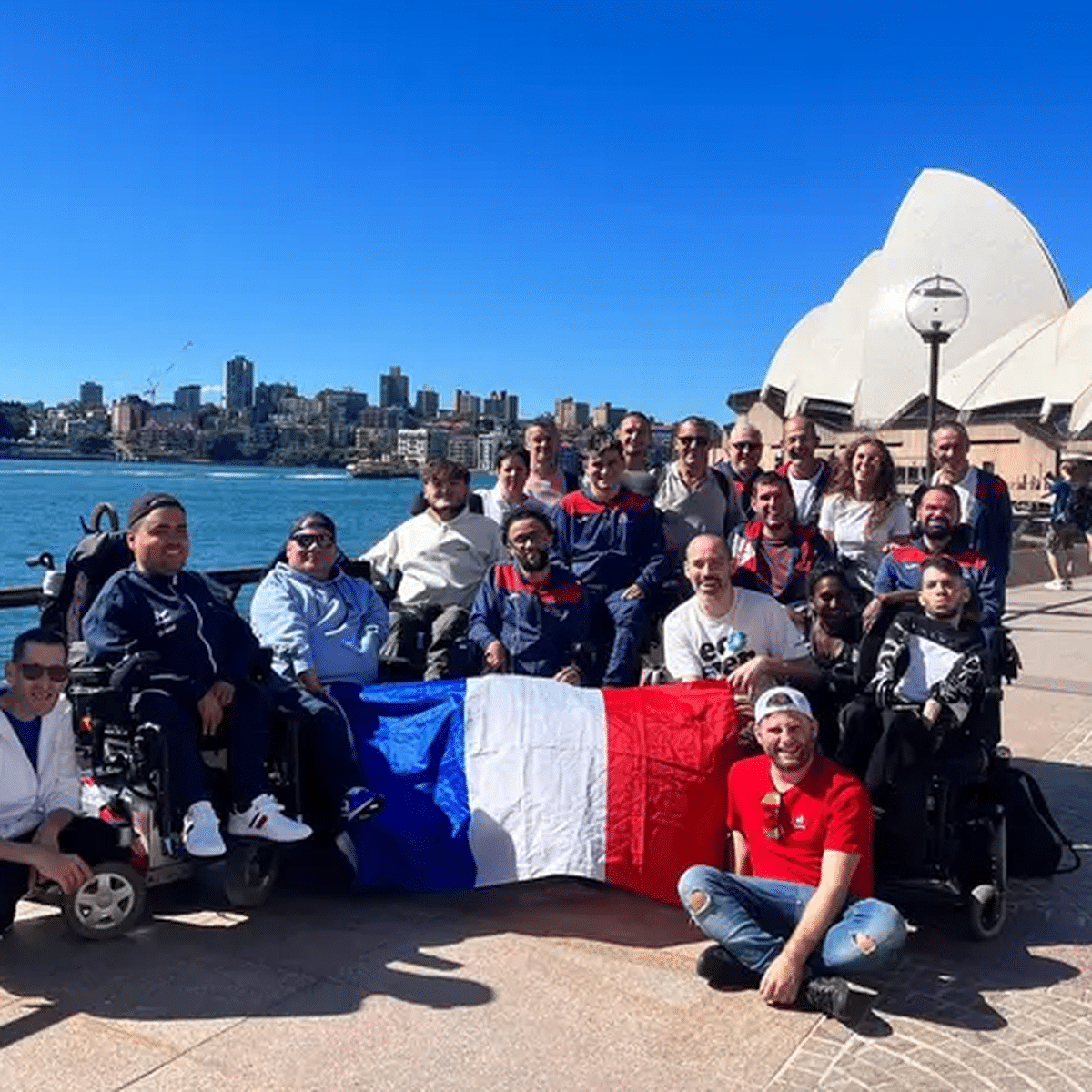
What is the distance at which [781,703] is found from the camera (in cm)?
366

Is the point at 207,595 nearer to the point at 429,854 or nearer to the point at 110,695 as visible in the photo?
the point at 110,695

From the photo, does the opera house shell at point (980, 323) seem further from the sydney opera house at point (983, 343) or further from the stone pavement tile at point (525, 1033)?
the stone pavement tile at point (525, 1033)

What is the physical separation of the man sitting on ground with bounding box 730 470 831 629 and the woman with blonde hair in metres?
0.41

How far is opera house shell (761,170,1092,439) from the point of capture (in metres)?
45.8

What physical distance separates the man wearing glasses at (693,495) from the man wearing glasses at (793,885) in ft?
7.35

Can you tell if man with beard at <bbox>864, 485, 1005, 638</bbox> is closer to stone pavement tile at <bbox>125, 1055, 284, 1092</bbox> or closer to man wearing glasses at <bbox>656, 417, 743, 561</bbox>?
man wearing glasses at <bbox>656, 417, 743, 561</bbox>

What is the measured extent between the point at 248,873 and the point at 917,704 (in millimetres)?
2328

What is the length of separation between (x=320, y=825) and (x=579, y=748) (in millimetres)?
956

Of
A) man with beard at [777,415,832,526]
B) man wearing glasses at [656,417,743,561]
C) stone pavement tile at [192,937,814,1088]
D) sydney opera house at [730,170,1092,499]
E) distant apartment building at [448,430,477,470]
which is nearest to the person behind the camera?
stone pavement tile at [192,937,814,1088]

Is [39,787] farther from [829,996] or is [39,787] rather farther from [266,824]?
[829,996]

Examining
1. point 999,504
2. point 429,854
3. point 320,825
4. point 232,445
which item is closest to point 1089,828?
point 999,504

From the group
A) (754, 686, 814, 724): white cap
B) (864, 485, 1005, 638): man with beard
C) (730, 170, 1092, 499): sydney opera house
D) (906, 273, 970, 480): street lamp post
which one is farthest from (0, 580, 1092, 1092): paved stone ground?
(730, 170, 1092, 499): sydney opera house

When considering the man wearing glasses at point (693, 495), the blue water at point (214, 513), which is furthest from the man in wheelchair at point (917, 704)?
the blue water at point (214, 513)

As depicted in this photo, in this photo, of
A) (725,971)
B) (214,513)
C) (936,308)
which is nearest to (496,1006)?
(725,971)
